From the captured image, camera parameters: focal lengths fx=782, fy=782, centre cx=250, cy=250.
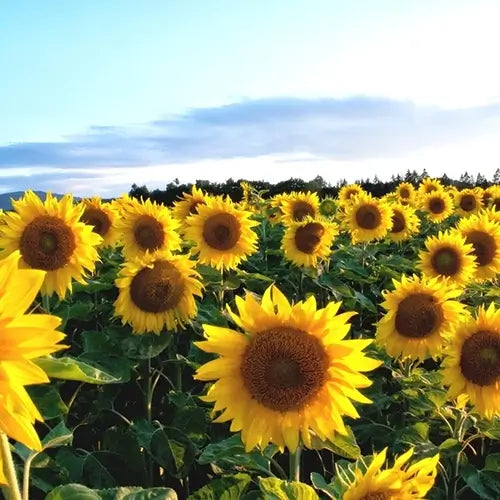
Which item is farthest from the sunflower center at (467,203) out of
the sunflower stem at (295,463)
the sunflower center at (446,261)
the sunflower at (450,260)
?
the sunflower stem at (295,463)

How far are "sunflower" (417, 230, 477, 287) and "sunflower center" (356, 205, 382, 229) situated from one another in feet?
8.85

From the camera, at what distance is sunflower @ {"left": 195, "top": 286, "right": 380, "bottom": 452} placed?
9.14 ft

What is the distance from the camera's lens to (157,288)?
4910 mm

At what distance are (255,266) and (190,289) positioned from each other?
12.3 feet

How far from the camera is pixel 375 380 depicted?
16.4 feet

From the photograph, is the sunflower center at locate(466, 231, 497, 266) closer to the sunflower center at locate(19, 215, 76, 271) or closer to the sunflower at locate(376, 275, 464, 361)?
the sunflower at locate(376, 275, 464, 361)

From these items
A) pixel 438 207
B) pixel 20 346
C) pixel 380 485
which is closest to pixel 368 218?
pixel 438 207

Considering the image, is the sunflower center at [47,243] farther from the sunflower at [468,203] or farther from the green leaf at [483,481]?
the sunflower at [468,203]

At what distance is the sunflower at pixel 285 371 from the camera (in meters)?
2.79

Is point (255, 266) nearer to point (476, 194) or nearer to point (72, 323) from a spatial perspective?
point (72, 323)

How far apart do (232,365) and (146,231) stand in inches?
164

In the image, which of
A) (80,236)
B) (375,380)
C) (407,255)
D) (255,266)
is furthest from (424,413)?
(407,255)

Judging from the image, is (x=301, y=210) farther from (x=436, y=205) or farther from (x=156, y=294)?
(x=156, y=294)

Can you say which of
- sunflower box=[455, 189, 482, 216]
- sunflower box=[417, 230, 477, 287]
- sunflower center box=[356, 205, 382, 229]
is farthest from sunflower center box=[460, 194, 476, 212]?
sunflower box=[417, 230, 477, 287]
